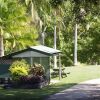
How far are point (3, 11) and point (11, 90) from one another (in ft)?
33.3

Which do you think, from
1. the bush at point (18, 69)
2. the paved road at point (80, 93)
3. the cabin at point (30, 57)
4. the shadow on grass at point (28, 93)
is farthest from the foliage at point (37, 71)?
the paved road at point (80, 93)

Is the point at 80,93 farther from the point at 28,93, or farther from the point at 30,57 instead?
the point at 30,57

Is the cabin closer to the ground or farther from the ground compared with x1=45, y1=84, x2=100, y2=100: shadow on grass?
farther from the ground

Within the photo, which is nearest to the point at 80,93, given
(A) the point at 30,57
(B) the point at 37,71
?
(B) the point at 37,71

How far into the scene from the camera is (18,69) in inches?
926

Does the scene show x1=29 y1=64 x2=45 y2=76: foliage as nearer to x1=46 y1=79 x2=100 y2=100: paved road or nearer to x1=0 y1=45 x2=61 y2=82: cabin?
x1=0 y1=45 x2=61 y2=82: cabin

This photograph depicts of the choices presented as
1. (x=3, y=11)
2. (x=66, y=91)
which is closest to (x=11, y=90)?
(x=66, y=91)

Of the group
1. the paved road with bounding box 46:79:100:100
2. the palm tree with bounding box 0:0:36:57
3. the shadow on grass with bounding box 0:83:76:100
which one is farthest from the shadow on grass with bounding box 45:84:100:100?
the palm tree with bounding box 0:0:36:57

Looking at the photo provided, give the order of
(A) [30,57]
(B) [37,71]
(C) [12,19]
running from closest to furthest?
(B) [37,71] → (A) [30,57] → (C) [12,19]

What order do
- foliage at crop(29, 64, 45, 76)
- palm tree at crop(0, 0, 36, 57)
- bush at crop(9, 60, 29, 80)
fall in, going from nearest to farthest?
bush at crop(9, 60, 29, 80) < foliage at crop(29, 64, 45, 76) < palm tree at crop(0, 0, 36, 57)

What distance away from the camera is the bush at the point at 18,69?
2331 cm

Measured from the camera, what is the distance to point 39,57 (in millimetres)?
25516

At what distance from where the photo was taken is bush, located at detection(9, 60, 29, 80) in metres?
23.3

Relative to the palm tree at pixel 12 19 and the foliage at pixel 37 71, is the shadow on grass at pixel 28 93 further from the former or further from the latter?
the palm tree at pixel 12 19
